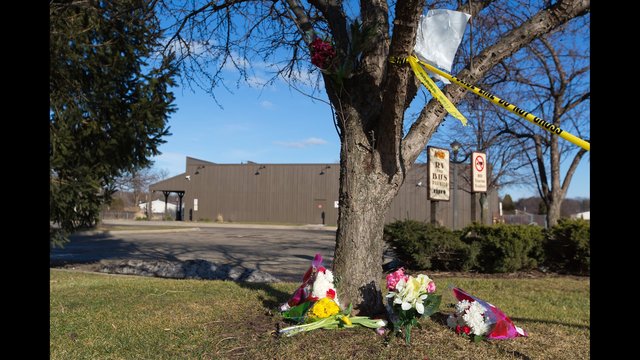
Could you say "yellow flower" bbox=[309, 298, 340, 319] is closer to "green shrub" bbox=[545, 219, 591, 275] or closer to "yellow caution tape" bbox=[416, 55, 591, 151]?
"yellow caution tape" bbox=[416, 55, 591, 151]


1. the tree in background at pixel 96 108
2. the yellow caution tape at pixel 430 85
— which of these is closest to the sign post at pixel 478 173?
the tree in background at pixel 96 108

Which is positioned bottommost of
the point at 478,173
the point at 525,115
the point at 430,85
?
the point at 525,115

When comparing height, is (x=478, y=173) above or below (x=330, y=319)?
above

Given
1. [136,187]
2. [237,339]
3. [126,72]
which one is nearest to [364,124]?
[237,339]

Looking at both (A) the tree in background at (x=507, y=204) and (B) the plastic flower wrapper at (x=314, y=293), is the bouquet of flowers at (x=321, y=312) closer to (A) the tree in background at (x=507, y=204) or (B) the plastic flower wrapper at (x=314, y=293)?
(B) the plastic flower wrapper at (x=314, y=293)

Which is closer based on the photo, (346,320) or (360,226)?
(346,320)

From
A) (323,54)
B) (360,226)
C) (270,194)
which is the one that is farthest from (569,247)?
(270,194)

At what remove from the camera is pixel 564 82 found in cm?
1705

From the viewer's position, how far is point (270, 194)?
157 feet

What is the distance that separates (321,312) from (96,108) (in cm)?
873

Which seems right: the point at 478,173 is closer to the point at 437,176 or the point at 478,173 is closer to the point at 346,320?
the point at 437,176

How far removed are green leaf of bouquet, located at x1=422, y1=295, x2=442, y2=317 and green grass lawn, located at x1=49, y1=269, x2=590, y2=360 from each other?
27 centimetres
